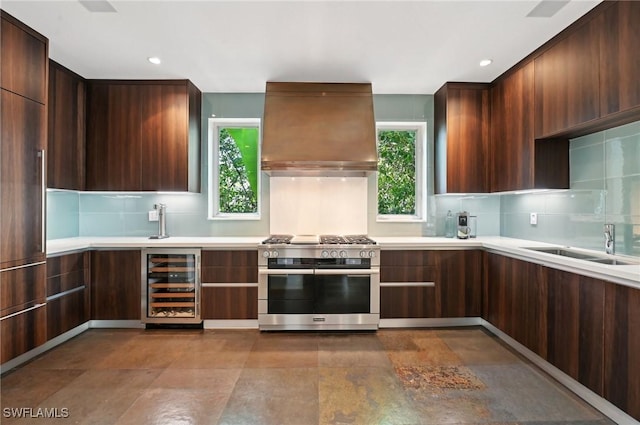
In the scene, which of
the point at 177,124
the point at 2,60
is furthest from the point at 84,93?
the point at 2,60

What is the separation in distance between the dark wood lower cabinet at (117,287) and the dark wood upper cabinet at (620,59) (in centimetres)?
397

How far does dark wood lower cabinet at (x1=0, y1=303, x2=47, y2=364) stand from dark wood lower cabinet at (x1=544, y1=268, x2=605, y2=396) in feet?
12.4

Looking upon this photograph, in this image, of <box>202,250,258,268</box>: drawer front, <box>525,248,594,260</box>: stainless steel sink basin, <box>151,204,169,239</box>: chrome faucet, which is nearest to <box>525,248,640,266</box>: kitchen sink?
<box>525,248,594,260</box>: stainless steel sink basin

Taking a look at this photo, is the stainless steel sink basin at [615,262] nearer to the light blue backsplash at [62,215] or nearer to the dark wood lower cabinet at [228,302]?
the dark wood lower cabinet at [228,302]

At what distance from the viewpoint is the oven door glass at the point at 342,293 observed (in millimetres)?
3127

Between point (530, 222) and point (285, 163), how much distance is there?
257 cm

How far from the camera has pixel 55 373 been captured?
237 cm

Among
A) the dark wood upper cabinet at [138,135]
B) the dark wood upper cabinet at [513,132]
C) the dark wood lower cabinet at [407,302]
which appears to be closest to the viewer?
the dark wood upper cabinet at [513,132]

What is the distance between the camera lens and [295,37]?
8.28 ft

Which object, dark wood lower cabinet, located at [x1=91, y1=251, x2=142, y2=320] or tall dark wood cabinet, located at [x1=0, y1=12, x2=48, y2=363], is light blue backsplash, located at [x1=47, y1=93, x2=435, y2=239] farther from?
tall dark wood cabinet, located at [x1=0, y1=12, x2=48, y2=363]

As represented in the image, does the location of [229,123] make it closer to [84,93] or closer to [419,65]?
[84,93]

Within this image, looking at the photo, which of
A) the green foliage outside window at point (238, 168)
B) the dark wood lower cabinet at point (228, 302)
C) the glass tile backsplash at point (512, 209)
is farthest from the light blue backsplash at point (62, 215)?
the dark wood lower cabinet at point (228, 302)

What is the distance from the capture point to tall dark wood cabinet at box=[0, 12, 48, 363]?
2.21 m

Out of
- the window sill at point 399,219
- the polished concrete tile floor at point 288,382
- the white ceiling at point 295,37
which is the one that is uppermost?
the white ceiling at point 295,37
